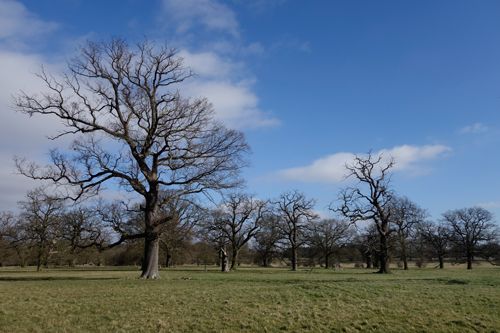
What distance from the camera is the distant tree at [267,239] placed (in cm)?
7050

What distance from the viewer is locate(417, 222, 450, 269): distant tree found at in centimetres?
7950

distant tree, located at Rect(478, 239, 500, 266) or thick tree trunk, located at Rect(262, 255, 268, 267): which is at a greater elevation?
distant tree, located at Rect(478, 239, 500, 266)

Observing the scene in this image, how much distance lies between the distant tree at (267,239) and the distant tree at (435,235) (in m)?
26.4

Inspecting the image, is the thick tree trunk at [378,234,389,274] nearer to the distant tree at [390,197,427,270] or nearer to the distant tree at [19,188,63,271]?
the distant tree at [390,197,427,270]

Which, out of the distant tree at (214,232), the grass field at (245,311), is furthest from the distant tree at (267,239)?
the grass field at (245,311)

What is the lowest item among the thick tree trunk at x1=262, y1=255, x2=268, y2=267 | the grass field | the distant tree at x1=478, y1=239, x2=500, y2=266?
the grass field

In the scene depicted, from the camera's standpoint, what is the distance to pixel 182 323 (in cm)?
1318

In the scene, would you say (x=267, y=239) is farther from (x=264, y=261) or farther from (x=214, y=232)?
(x=214, y=232)

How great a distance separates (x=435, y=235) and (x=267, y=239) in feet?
103

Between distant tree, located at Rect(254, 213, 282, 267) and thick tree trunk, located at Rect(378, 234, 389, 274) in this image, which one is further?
distant tree, located at Rect(254, 213, 282, 267)

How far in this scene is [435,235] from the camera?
81.9 metres

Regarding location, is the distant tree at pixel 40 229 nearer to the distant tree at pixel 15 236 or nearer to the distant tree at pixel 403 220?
the distant tree at pixel 15 236

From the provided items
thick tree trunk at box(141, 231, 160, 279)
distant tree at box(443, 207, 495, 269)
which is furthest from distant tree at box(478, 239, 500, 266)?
thick tree trunk at box(141, 231, 160, 279)

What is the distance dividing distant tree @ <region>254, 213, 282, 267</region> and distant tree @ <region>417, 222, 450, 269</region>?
Answer: 1040 inches
